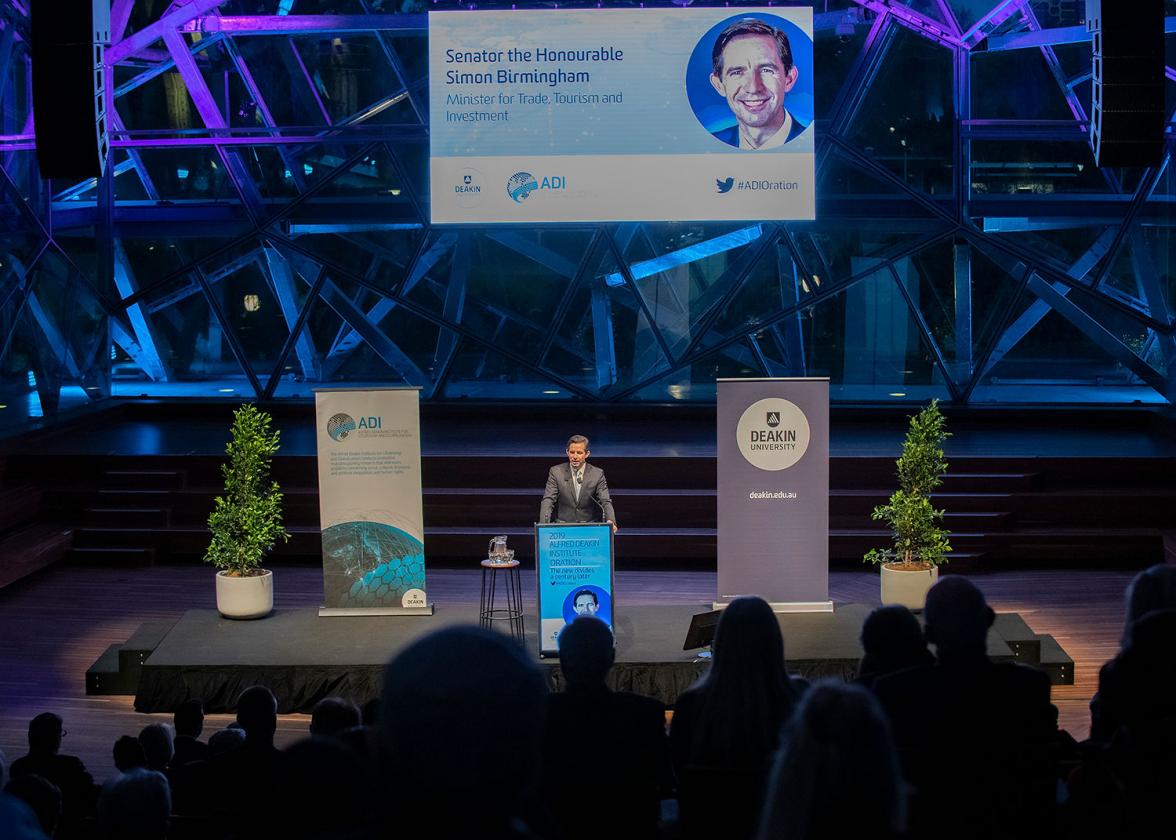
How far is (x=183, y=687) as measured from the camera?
7395mm

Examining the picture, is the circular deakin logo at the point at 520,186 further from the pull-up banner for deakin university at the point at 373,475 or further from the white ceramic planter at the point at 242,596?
the white ceramic planter at the point at 242,596

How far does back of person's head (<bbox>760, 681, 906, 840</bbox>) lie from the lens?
76.2 inches

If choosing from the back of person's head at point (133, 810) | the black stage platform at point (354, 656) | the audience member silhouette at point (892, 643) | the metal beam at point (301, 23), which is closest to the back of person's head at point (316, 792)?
the back of person's head at point (133, 810)

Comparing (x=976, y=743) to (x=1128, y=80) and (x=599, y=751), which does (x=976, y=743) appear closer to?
(x=599, y=751)

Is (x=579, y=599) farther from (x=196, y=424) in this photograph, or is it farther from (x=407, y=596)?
(x=196, y=424)

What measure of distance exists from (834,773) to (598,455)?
9.25m

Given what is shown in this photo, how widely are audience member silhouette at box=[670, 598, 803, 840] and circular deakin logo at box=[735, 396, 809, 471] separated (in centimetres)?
468

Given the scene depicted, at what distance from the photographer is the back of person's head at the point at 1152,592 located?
3621mm

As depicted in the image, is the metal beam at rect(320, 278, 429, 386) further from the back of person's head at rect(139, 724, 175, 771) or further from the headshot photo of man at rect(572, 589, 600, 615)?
the back of person's head at rect(139, 724, 175, 771)

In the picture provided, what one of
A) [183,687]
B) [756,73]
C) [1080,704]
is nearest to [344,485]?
[183,687]

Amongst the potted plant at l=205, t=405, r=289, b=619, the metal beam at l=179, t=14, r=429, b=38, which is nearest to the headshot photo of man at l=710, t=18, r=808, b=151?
the metal beam at l=179, t=14, r=429, b=38

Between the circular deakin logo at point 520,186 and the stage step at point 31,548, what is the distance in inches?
178

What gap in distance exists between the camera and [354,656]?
24.7ft

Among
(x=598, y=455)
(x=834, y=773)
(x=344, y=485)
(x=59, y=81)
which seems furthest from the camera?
(x=598, y=455)
